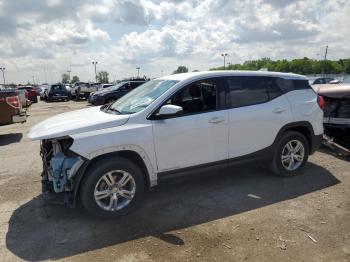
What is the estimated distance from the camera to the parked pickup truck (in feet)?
34.1

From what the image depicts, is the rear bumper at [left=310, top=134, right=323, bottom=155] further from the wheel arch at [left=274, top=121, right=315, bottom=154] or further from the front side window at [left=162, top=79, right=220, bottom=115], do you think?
the front side window at [left=162, top=79, right=220, bottom=115]

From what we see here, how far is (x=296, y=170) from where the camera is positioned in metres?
6.08

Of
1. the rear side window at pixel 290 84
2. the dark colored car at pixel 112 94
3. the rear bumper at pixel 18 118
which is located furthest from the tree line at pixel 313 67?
the rear side window at pixel 290 84

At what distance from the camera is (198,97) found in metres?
5.20

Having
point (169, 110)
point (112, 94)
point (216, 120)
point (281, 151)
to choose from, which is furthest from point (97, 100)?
point (169, 110)

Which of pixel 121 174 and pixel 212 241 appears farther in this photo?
pixel 121 174

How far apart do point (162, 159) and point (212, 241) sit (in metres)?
1.29

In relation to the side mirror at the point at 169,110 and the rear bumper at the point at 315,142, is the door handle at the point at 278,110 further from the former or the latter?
the side mirror at the point at 169,110

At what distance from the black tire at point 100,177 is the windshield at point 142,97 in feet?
2.54

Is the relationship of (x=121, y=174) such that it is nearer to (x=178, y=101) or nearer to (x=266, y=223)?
(x=178, y=101)

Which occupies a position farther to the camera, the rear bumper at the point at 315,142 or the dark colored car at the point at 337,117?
the dark colored car at the point at 337,117

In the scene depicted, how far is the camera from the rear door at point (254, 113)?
5.29 metres

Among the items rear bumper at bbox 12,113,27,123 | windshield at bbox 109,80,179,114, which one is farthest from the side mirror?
rear bumper at bbox 12,113,27,123

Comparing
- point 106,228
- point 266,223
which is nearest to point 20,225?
point 106,228
